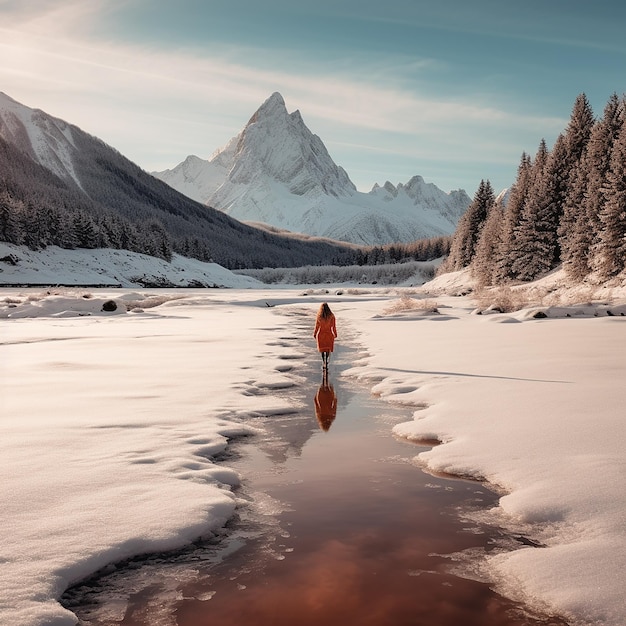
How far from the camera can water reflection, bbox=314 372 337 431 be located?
905 cm

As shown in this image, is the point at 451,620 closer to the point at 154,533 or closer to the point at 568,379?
the point at 154,533

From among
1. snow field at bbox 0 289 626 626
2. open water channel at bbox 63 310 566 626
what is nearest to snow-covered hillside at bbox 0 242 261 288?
snow field at bbox 0 289 626 626

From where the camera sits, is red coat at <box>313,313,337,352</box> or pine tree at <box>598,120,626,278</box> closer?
red coat at <box>313,313,337,352</box>

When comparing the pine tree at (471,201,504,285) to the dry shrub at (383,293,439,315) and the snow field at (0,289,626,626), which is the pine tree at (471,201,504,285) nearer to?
the dry shrub at (383,293,439,315)

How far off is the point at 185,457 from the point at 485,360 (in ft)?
32.5

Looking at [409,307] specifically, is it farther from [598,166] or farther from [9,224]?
[9,224]

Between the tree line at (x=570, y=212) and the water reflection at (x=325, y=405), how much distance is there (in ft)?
105

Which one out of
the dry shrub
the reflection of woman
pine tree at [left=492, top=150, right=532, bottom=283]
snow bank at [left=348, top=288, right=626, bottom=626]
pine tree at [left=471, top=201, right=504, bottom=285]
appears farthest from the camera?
pine tree at [left=471, top=201, right=504, bottom=285]

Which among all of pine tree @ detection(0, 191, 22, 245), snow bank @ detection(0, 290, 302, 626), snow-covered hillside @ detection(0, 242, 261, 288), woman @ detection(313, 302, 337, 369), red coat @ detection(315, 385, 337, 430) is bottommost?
red coat @ detection(315, 385, 337, 430)

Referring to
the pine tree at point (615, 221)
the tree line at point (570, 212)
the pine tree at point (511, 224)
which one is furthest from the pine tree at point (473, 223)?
the pine tree at point (615, 221)

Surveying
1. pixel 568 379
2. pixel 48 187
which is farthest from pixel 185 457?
pixel 48 187

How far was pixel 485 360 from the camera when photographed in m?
14.5

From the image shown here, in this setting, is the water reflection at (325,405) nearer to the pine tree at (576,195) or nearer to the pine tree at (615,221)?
the pine tree at (615,221)

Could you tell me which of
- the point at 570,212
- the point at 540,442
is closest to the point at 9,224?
the point at 570,212
